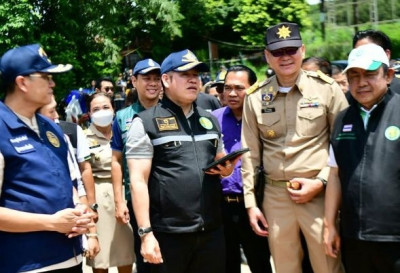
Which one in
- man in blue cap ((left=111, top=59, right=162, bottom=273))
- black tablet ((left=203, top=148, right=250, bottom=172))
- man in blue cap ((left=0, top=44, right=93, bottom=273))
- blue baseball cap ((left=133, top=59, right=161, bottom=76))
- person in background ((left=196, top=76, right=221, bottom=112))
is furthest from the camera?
person in background ((left=196, top=76, right=221, bottom=112))

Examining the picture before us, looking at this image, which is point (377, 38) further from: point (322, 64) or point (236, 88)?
point (236, 88)

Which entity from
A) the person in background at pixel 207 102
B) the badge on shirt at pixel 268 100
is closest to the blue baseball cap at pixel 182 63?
the badge on shirt at pixel 268 100

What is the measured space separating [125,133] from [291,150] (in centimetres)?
145

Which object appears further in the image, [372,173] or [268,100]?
[268,100]

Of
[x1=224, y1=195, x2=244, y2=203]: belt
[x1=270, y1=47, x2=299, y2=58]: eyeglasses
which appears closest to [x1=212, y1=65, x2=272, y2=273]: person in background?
[x1=224, y1=195, x2=244, y2=203]: belt

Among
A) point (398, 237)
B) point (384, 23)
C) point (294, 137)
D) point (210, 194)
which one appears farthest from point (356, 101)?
point (384, 23)

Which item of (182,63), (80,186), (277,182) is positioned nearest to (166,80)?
(182,63)

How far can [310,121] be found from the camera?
10.7ft

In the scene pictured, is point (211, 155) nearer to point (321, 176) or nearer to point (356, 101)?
point (321, 176)

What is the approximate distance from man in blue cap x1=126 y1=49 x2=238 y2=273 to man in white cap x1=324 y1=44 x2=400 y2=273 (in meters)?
0.76

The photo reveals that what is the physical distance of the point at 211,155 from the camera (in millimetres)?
3365

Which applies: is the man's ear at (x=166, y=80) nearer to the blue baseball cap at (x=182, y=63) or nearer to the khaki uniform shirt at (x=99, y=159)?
the blue baseball cap at (x=182, y=63)

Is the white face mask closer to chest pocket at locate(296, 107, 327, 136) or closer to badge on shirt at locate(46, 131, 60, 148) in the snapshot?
badge on shirt at locate(46, 131, 60, 148)

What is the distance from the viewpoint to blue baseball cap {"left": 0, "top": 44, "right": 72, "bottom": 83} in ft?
8.50
